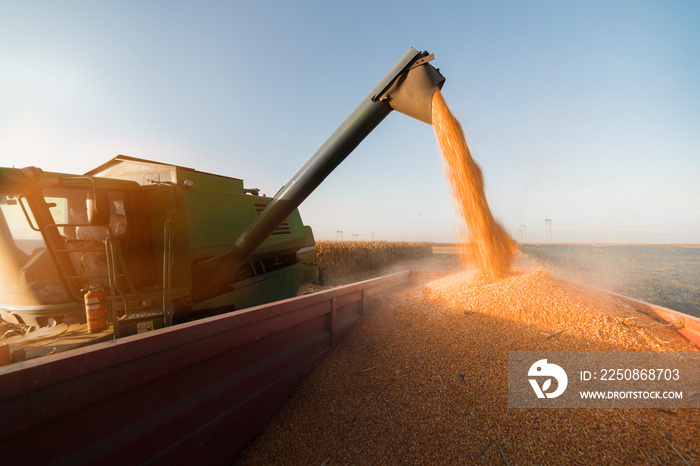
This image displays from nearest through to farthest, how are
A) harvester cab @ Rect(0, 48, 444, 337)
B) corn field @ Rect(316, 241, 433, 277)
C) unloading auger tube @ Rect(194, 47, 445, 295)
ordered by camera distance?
harvester cab @ Rect(0, 48, 444, 337), unloading auger tube @ Rect(194, 47, 445, 295), corn field @ Rect(316, 241, 433, 277)

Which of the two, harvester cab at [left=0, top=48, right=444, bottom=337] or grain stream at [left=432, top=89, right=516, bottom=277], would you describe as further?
grain stream at [left=432, top=89, right=516, bottom=277]

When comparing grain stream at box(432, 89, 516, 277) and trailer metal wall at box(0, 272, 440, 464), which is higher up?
grain stream at box(432, 89, 516, 277)

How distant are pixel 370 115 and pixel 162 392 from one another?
236cm

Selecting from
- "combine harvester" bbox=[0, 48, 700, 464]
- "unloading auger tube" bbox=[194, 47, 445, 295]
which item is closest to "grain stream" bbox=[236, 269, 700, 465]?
"combine harvester" bbox=[0, 48, 700, 464]

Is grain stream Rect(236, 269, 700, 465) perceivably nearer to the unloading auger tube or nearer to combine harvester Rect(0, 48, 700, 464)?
combine harvester Rect(0, 48, 700, 464)

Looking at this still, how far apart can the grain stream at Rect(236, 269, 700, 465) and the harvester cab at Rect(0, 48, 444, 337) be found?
1.41 meters

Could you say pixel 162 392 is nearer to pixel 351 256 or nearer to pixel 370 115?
pixel 370 115

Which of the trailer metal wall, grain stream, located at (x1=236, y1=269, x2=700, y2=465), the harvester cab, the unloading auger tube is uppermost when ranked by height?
the unloading auger tube

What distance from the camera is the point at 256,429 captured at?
1.92m

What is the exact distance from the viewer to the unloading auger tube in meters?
2.45

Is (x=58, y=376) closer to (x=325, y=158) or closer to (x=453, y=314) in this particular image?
(x=325, y=158)

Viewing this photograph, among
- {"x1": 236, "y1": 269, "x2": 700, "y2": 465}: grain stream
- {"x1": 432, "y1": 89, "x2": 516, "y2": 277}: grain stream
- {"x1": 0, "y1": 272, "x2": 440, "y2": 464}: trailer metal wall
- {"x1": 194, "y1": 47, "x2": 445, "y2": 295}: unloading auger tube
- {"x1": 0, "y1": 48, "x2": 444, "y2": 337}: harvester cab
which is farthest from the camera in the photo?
{"x1": 432, "y1": 89, "x2": 516, "y2": 277}: grain stream

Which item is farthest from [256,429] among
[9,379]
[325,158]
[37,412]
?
[325,158]

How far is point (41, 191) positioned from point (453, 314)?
384cm
